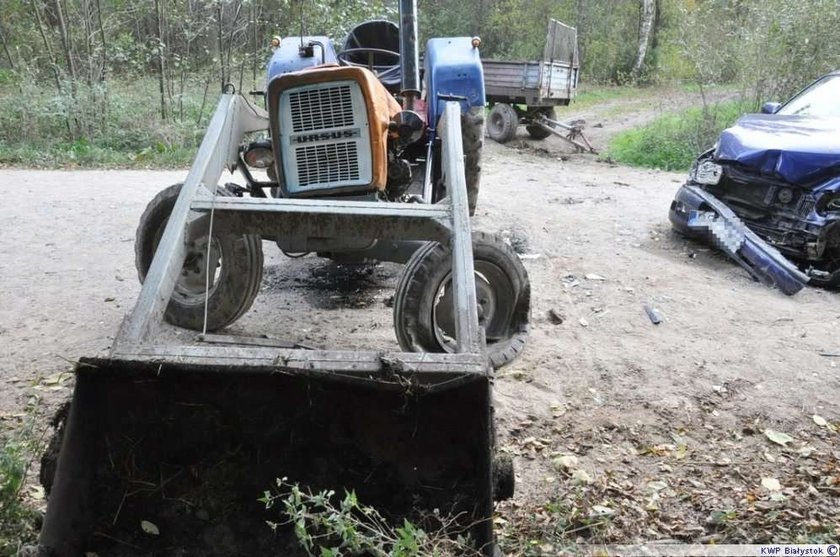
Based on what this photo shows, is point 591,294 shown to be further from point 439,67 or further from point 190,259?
point 190,259

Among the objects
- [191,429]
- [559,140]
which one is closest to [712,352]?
[191,429]

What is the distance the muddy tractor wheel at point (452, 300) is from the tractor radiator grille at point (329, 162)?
777 mm

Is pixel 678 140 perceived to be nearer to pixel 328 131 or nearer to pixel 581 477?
pixel 328 131

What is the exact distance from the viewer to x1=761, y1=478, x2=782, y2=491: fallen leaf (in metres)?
3.20

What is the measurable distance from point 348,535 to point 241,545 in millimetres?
493

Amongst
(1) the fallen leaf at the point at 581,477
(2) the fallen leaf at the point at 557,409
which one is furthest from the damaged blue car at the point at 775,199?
(1) the fallen leaf at the point at 581,477

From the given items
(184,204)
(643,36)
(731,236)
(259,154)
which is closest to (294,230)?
(184,204)

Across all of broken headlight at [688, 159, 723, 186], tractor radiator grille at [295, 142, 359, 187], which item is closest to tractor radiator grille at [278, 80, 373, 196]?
tractor radiator grille at [295, 142, 359, 187]

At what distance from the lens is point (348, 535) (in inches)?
82.8

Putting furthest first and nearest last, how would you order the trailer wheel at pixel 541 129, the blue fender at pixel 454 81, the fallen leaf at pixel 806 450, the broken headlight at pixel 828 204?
the trailer wheel at pixel 541 129 → the broken headlight at pixel 828 204 → the blue fender at pixel 454 81 → the fallen leaf at pixel 806 450

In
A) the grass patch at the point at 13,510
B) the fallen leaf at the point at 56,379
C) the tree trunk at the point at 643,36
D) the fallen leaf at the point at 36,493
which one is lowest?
the fallen leaf at the point at 36,493

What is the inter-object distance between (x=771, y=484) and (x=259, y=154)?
3309 millimetres

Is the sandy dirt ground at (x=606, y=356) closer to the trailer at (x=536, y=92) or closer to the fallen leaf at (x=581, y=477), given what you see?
the fallen leaf at (x=581, y=477)

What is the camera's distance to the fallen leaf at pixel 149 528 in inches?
94.1
